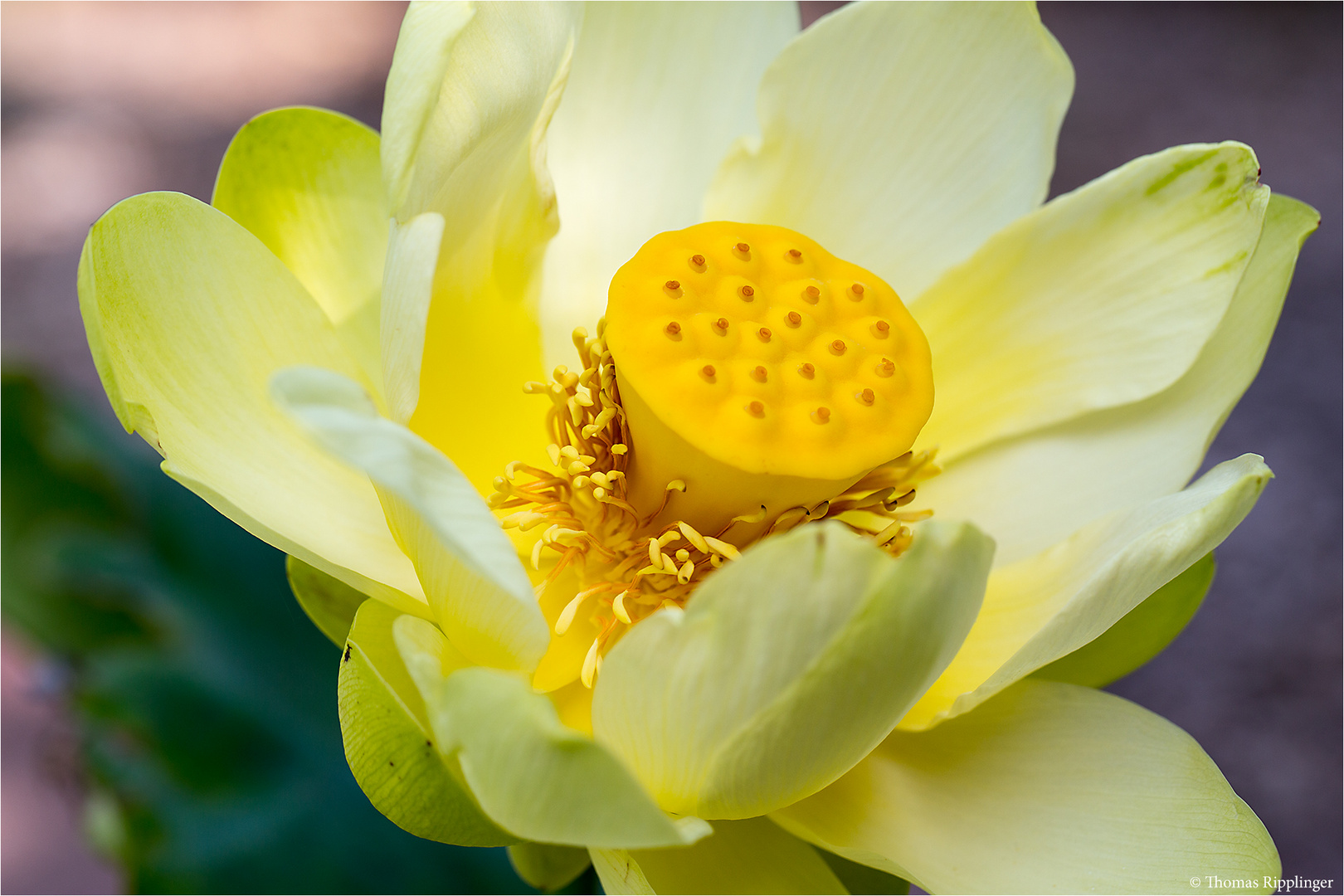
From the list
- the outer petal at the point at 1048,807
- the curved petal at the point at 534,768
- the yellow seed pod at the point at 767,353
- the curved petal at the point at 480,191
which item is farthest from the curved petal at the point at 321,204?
the outer petal at the point at 1048,807

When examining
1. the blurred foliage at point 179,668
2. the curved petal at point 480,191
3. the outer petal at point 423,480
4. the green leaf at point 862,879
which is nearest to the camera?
the outer petal at point 423,480

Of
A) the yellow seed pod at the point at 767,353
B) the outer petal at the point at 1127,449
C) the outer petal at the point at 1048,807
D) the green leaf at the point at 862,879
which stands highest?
the yellow seed pod at the point at 767,353

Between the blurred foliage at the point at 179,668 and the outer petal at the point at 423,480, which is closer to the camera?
the outer petal at the point at 423,480

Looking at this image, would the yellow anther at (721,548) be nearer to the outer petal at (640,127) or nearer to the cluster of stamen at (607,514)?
the cluster of stamen at (607,514)

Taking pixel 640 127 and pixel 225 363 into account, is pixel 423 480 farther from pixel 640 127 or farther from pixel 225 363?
pixel 640 127

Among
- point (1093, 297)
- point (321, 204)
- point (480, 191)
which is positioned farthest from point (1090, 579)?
point (321, 204)

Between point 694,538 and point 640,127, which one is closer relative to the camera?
point 694,538
